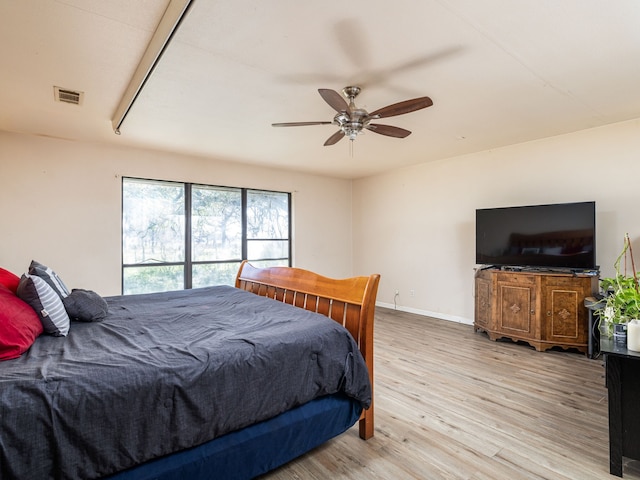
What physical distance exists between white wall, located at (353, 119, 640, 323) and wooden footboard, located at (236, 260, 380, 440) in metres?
3.24

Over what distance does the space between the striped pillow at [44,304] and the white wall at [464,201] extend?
4770 millimetres

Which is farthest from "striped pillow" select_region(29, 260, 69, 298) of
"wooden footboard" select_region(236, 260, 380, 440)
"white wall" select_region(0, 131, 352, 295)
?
"white wall" select_region(0, 131, 352, 295)

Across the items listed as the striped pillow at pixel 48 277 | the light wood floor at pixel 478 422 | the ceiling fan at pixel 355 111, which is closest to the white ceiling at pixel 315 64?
the ceiling fan at pixel 355 111

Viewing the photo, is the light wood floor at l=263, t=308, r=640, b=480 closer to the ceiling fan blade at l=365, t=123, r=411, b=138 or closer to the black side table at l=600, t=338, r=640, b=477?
the black side table at l=600, t=338, r=640, b=477

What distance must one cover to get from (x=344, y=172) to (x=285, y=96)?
3.29 metres

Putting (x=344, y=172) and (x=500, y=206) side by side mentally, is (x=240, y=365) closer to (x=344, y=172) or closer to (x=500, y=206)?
(x=500, y=206)

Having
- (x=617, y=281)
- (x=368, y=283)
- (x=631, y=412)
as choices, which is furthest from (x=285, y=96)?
(x=631, y=412)

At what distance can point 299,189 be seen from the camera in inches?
238

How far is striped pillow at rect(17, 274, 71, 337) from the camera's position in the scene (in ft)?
6.11

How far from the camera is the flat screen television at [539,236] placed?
3646mm

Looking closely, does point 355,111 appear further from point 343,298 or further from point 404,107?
point 343,298

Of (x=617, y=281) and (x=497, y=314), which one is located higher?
(x=617, y=281)

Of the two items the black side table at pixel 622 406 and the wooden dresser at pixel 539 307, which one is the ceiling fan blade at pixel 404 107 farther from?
the wooden dresser at pixel 539 307

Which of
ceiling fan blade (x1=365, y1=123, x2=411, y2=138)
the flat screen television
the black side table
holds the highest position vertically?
ceiling fan blade (x1=365, y1=123, x2=411, y2=138)
